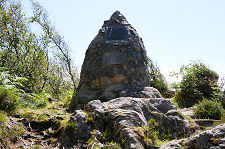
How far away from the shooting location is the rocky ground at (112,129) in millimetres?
3508

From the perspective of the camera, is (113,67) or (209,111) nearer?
(209,111)

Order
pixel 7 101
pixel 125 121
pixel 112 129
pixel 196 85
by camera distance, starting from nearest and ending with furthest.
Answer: pixel 125 121 → pixel 112 129 → pixel 7 101 → pixel 196 85

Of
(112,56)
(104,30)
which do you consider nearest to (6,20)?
(104,30)

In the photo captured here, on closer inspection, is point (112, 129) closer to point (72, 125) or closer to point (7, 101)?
point (72, 125)

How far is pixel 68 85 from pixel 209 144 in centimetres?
1166

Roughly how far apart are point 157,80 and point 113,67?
4.98 m

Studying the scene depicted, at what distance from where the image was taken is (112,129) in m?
4.14

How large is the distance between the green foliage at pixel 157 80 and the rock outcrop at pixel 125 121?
5357 mm

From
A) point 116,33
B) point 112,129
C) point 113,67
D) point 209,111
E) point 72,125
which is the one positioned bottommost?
point 112,129

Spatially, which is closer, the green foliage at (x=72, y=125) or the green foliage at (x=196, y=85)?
the green foliage at (x=72, y=125)

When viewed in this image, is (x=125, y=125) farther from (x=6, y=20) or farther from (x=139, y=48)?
(x=6, y=20)

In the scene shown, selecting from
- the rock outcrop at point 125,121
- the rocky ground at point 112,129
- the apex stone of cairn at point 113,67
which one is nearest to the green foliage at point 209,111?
the rocky ground at point 112,129

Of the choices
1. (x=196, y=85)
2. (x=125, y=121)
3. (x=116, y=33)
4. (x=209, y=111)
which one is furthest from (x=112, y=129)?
(x=196, y=85)

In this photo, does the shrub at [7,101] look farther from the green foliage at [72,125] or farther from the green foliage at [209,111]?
the green foliage at [209,111]
